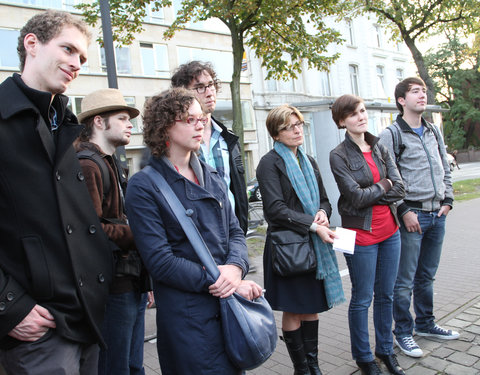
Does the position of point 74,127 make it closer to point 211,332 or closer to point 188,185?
point 188,185

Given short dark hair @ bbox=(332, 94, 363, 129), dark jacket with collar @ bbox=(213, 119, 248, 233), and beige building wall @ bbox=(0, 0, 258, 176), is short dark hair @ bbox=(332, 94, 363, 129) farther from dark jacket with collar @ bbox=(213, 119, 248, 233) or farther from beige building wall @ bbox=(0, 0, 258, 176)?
beige building wall @ bbox=(0, 0, 258, 176)

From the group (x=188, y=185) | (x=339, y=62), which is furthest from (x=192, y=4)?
(x=339, y=62)

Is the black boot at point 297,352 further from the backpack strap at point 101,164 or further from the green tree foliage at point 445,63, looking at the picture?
the green tree foliage at point 445,63

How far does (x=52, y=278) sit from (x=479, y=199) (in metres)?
14.1

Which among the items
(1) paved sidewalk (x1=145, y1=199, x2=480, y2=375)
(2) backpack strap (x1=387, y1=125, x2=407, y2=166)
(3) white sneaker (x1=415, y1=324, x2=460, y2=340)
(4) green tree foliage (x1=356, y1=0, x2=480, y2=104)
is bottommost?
(1) paved sidewalk (x1=145, y1=199, x2=480, y2=375)

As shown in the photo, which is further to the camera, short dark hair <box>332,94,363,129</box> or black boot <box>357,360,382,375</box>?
short dark hair <box>332,94,363,129</box>

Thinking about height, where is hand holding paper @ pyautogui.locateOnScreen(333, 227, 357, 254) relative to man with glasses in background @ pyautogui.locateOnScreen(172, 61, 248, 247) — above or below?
below

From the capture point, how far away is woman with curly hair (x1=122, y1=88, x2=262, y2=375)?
203cm

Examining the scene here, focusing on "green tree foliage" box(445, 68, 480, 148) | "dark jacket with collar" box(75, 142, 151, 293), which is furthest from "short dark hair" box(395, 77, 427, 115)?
"green tree foliage" box(445, 68, 480, 148)

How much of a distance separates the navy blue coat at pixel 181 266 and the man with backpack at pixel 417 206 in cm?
199

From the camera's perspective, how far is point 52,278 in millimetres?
1709

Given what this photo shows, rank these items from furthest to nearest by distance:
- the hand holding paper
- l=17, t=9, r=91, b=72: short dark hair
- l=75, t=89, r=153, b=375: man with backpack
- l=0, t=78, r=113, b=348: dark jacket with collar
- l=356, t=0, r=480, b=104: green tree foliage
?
l=356, t=0, r=480, b=104: green tree foliage
the hand holding paper
l=75, t=89, r=153, b=375: man with backpack
l=17, t=9, r=91, b=72: short dark hair
l=0, t=78, r=113, b=348: dark jacket with collar

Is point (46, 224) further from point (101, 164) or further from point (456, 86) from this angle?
point (456, 86)

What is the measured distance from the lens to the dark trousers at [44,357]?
1.67 meters
